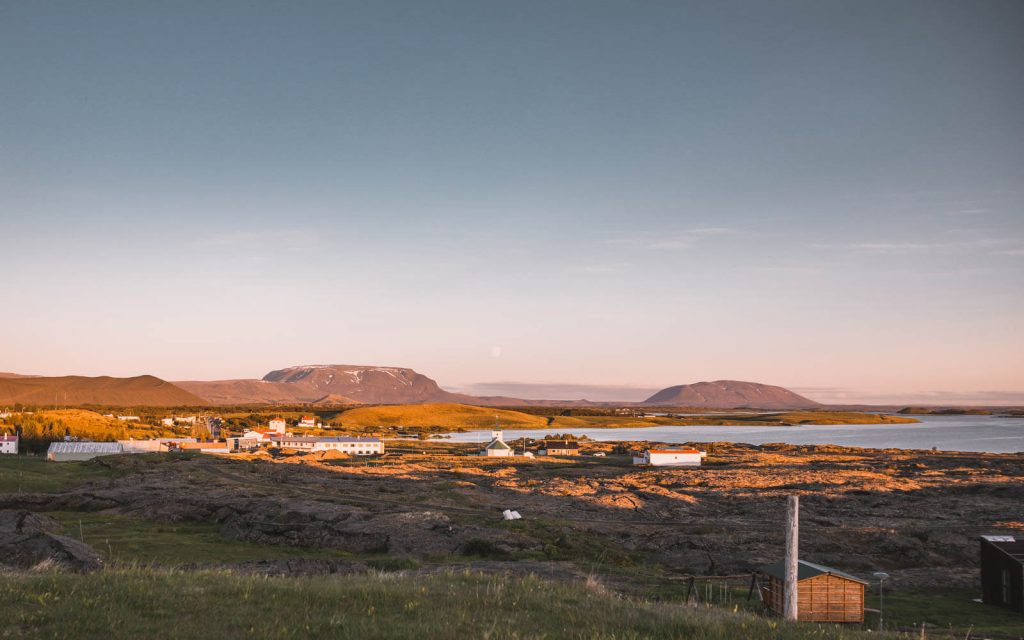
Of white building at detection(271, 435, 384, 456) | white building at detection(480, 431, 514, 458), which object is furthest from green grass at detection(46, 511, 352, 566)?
white building at detection(271, 435, 384, 456)

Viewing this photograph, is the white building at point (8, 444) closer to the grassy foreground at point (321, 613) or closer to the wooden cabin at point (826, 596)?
the grassy foreground at point (321, 613)

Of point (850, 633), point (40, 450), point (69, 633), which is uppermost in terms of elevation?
point (69, 633)

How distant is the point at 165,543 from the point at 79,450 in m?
74.4

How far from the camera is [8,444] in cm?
10700

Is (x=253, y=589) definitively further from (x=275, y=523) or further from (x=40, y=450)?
(x=40, y=450)

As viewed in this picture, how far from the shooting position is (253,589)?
14.3m

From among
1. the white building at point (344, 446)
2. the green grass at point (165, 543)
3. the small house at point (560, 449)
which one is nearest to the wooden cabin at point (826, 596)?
the green grass at point (165, 543)

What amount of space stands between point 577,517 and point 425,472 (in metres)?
36.0

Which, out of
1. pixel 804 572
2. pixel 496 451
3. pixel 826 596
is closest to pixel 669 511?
pixel 804 572

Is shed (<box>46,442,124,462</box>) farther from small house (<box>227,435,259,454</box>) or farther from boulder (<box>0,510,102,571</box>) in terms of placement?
boulder (<box>0,510,102,571</box>)

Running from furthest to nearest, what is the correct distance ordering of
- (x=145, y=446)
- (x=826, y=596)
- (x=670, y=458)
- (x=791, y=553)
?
1. (x=145, y=446)
2. (x=670, y=458)
3. (x=826, y=596)
4. (x=791, y=553)

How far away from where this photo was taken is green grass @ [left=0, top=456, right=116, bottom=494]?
219ft

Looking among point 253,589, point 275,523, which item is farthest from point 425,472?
point 253,589

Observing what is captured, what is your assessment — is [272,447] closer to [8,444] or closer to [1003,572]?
[8,444]
